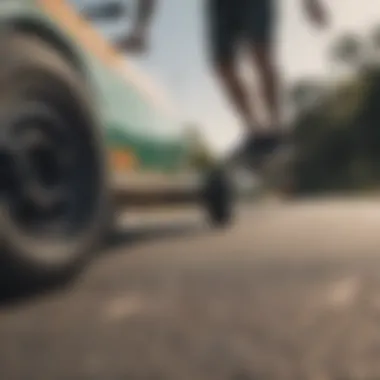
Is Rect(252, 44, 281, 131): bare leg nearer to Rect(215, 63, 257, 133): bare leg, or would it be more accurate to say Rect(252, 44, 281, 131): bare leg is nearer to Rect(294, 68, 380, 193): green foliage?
Rect(215, 63, 257, 133): bare leg

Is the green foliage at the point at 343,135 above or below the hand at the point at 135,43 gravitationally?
below

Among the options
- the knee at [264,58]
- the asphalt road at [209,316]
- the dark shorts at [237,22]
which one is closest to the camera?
the asphalt road at [209,316]

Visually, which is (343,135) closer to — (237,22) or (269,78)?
(269,78)

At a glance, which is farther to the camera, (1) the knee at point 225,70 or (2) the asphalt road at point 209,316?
(1) the knee at point 225,70

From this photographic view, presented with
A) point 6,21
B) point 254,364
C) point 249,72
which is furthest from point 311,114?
point 254,364

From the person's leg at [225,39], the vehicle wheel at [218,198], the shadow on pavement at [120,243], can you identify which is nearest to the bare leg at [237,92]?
the person's leg at [225,39]

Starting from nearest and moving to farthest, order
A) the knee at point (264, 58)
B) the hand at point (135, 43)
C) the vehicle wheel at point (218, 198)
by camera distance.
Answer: the hand at point (135, 43) < the knee at point (264, 58) < the vehicle wheel at point (218, 198)

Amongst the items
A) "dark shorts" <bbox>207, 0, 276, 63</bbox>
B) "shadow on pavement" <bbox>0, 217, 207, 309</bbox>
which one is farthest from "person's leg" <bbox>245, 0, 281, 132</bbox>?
"shadow on pavement" <bbox>0, 217, 207, 309</bbox>

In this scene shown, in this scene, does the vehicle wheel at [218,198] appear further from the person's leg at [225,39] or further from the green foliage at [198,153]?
the person's leg at [225,39]

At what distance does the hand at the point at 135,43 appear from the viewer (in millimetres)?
2252

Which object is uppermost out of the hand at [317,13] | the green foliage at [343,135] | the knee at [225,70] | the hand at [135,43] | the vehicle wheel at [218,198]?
the hand at [135,43]

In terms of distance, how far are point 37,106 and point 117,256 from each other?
72 cm

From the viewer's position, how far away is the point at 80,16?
2.25 m

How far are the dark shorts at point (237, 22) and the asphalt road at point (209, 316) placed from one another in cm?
56
